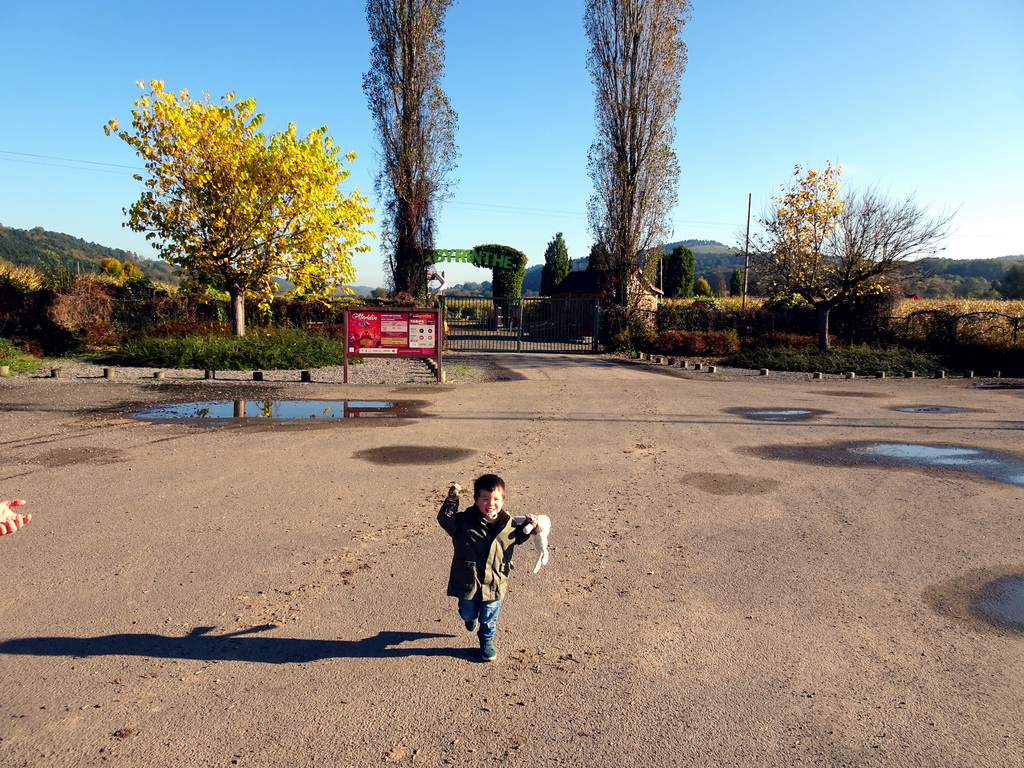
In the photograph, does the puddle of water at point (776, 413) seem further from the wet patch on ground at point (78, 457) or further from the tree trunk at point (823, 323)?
the tree trunk at point (823, 323)

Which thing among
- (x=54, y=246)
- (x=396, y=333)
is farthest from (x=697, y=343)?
(x=54, y=246)

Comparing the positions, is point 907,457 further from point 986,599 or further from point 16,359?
point 16,359

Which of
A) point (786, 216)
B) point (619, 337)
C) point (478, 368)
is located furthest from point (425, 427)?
point (786, 216)

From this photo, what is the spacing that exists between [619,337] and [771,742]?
24040 millimetres

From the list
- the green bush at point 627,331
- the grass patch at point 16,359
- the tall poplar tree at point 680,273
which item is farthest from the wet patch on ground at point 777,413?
the tall poplar tree at point 680,273

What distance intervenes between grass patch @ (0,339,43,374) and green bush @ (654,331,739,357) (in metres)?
18.9

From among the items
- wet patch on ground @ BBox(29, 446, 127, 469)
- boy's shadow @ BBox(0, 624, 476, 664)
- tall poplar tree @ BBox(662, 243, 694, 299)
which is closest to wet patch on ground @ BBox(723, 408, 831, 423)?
wet patch on ground @ BBox(29, 446, 127, 469)

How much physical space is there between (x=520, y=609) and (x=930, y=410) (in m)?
12.3

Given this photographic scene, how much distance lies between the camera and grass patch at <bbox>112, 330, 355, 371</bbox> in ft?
57.6

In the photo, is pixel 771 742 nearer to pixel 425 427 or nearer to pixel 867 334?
pixel 425 427

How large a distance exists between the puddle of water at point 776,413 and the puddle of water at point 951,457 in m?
2.35

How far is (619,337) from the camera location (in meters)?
26.9

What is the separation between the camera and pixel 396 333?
1675cm

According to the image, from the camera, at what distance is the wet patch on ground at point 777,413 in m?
12.7
